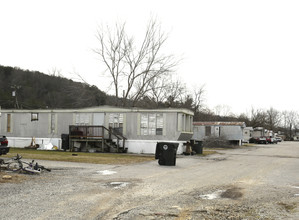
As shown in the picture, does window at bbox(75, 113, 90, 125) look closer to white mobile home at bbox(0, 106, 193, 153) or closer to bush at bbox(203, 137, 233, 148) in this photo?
white mobile home at bbox(0, 106, 193, 153)

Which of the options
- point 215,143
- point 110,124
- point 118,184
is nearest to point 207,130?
point 215,143

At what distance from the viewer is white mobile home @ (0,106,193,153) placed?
82.8 feet

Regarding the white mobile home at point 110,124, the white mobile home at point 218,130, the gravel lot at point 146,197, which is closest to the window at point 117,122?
the white mobile home at point 110,124

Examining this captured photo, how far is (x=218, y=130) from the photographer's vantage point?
46.1 m

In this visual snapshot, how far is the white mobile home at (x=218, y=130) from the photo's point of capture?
4597 centimetres

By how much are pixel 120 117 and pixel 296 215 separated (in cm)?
2032

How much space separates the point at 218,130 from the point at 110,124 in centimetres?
2283

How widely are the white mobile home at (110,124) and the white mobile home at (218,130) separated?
18755mm

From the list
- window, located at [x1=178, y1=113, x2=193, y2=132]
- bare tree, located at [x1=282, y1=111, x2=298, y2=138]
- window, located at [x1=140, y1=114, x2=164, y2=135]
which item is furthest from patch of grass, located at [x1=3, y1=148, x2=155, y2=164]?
bare tree, located at [x1=282, y1=111, x2=298, y2=138]

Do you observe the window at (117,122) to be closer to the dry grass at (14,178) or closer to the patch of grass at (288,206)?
the dry grass at (14,178)

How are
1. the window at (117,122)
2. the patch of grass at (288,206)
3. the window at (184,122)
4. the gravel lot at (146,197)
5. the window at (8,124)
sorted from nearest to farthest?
1. the gravel lot at (146,197)
2. the patch of grass at (288,206)
3. the window at (184,122)
4. the window at (117,122)
5. the window at (8,124)

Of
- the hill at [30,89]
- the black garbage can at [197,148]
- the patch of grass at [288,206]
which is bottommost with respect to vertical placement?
the patch of grass at [288,206]

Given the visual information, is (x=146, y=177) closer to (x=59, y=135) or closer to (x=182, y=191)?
(x=182, y=191)

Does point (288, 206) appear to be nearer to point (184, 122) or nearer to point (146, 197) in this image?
point (146, 197)
